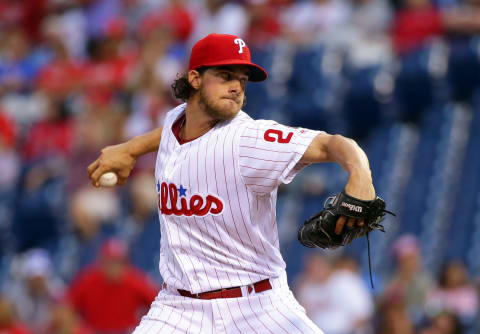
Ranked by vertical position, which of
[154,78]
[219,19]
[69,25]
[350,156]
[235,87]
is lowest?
[350,156]

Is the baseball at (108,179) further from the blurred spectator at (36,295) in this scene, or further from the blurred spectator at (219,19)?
the blurred spectator at (219,19)

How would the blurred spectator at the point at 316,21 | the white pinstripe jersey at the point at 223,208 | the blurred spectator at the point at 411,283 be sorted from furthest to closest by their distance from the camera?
1. the blurred spectator at the point at 316,21
2. the blurred spectator at the point at 411,283
3. the white pinstripe jersey at the point at 223,208

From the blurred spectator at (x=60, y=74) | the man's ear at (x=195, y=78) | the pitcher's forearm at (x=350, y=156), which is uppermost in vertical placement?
the blurred spectator at (x=60, y=74)

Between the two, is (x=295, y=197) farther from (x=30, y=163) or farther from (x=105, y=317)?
(x=30, y=163)

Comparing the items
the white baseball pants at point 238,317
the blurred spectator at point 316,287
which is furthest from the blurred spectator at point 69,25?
the white baseball pants at point 238,317

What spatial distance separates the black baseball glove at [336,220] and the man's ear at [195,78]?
79 cm

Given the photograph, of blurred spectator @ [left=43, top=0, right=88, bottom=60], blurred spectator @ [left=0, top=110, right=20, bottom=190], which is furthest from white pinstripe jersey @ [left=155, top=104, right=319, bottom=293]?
blurred spectator @ [left=43, top=0, right=88, bottom=60]

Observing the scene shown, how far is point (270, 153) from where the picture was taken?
3359 millimetres

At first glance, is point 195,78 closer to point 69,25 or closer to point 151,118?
point 151,118

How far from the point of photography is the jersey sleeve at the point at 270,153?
332cm

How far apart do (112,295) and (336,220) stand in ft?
13.1

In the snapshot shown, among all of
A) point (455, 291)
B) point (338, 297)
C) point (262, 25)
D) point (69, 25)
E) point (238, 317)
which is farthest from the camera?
point (69, 25)

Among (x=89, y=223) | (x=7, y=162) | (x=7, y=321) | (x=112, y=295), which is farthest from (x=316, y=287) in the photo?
(x=7, y=162)

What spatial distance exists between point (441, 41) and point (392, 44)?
54 centimetres
